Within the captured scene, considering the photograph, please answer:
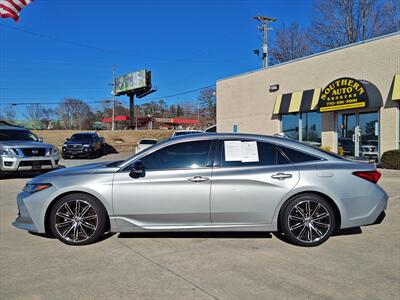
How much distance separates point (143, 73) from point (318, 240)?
5973 cm

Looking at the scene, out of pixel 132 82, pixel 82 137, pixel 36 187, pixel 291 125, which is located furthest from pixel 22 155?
pixel 132 82

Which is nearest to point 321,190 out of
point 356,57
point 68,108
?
point 356,57

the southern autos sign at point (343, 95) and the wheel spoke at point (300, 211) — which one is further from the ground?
the southern autos sign at point (343, 95)

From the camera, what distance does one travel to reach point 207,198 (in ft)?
14.7

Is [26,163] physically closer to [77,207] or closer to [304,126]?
[77,207]

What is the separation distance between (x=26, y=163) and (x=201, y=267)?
9.42 m

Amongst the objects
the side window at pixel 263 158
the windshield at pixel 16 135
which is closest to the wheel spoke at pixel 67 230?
the side window at pixel 263 158

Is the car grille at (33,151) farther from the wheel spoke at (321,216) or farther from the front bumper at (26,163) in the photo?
the wheel spoke at (321,216)

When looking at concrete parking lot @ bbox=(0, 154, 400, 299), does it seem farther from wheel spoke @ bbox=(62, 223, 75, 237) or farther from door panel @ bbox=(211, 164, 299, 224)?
door panel @ bbox=(211, 164, 299, 224)

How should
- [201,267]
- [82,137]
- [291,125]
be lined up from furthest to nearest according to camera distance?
[82,137], [291,125], [201,267]

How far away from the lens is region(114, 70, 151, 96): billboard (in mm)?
61219

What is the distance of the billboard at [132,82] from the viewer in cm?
6122

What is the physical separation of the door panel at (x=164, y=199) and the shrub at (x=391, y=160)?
38.9ft

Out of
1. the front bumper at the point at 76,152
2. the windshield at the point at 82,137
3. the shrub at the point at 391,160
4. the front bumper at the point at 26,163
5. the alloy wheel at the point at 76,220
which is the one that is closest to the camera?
the alloy wheel at the point at 76,220
